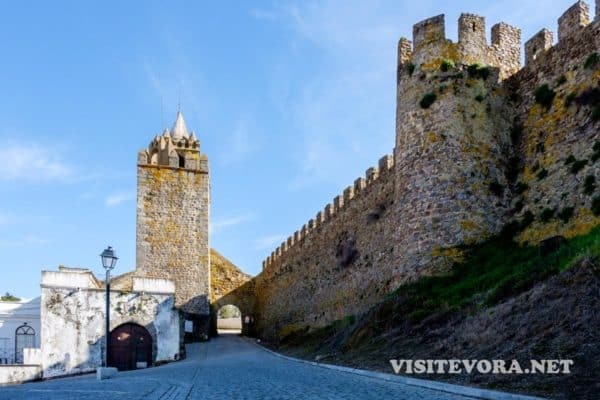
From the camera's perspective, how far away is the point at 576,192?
544 inches

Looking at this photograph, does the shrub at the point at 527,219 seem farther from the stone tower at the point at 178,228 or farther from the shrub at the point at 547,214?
the stone tower at the point at 178,228

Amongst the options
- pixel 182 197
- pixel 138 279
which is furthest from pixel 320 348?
pixel 182 197

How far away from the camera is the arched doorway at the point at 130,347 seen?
21.3 meters

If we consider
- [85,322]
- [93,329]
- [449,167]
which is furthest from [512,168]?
[85,322]

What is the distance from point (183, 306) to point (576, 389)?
3171 centimetres

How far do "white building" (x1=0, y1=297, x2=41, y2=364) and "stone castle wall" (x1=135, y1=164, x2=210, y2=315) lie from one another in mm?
11201

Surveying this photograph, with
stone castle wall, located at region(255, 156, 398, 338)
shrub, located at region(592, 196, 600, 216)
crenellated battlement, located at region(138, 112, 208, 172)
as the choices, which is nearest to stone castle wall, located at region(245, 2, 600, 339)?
shrub, located at region(592, 196, 600, 216)

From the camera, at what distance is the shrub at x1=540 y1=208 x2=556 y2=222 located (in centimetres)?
1433

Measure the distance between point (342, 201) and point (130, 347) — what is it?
1106 cm

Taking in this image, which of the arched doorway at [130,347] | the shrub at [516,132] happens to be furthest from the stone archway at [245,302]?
the shrub at [516,132]

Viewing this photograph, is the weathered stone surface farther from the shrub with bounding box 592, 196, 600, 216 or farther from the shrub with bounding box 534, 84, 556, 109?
the shrub with bounding box 592, 196, 600, 216

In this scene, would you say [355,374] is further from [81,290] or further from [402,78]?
[81,290]

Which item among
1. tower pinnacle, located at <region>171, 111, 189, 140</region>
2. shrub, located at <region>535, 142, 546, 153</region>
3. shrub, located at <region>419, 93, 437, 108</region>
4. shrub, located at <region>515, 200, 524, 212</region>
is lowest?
shrub, located at <region>515, 200, 524, 212</region>

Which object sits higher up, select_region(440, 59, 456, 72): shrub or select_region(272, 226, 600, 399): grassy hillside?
select_region(440, 59, 456, 72): shrub
